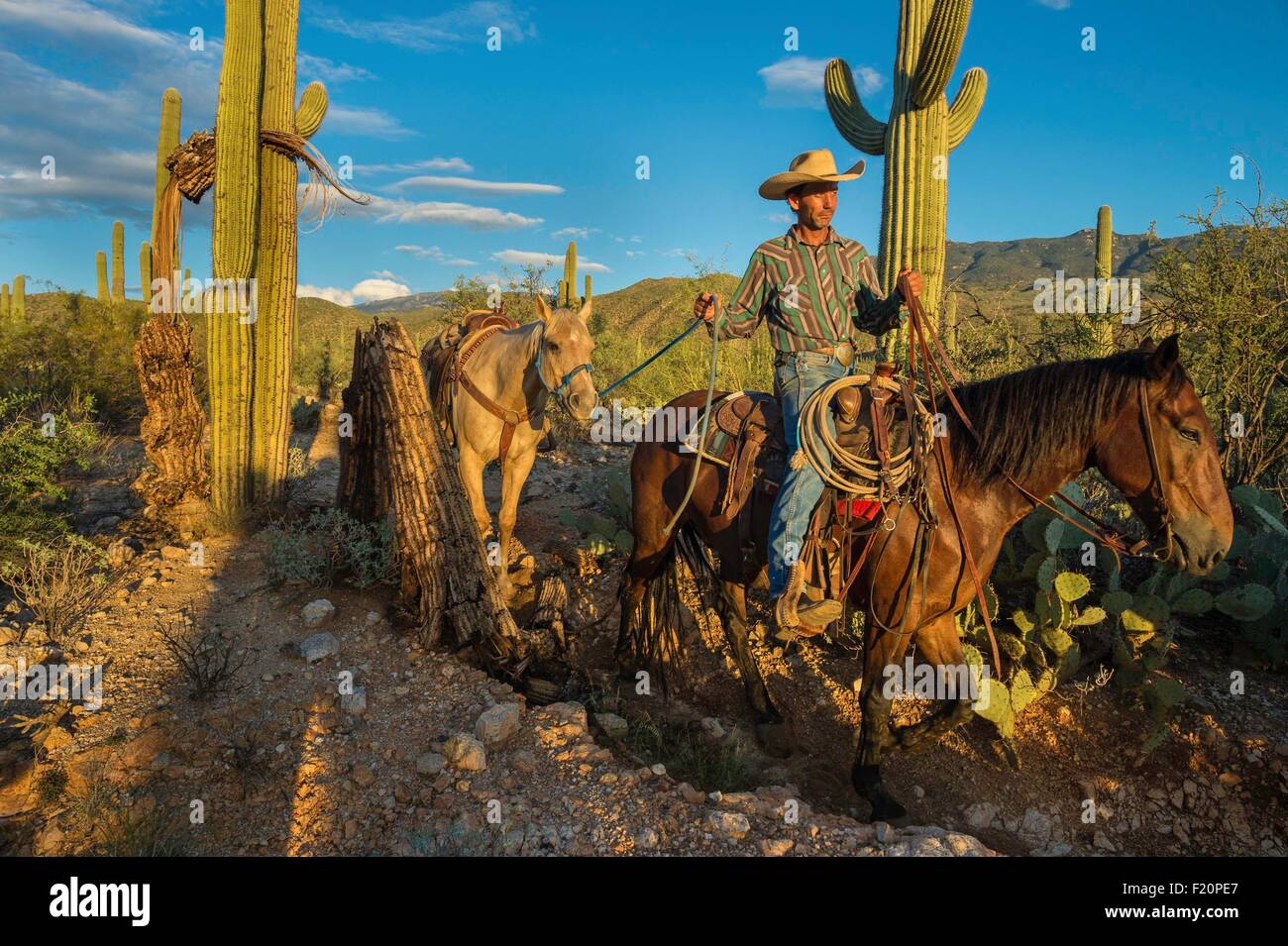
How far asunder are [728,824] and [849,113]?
8033 mm

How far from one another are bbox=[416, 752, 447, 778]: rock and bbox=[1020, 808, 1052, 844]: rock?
3161 millimetres

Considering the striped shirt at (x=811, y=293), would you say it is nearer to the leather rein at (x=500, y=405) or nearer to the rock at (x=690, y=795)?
the leather rein at (x=500, y=405)

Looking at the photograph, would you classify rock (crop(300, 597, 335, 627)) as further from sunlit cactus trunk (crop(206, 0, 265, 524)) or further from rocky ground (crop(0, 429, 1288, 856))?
sunlit cactus trunk (crop(206, 0, 265, 524))

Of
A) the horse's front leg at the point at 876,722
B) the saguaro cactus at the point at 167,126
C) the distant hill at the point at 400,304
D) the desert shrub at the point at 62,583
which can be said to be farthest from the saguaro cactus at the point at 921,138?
the distant hill at the point at 400,304

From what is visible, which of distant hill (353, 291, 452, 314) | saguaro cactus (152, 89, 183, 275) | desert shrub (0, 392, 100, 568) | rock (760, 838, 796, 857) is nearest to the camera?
rock (760, 838, 796, 857)

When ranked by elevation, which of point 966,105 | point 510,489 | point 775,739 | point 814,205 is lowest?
point 775,739

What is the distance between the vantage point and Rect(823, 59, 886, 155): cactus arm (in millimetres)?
8305

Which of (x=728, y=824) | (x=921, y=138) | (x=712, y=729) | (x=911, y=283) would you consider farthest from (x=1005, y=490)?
A: (x=921, y=138)

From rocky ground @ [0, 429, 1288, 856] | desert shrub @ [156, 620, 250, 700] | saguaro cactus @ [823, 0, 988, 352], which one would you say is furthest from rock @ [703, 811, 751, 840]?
saguaro cactus @ [823, 0, 988, 352]

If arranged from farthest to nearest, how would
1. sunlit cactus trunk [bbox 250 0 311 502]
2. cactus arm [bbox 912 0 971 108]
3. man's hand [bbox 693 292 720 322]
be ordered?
1. cactus arm [bbox 912 0 971 108]
2. sunlit cactus trunk [bbox 250 0 311 502]
3. man's hand [bbox 693 292 720 322]

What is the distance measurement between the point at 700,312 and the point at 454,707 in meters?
2.63

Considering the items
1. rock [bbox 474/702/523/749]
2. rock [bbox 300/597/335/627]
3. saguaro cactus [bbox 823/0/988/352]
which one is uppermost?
saguaro cactus [bbox 823/0/988/352]

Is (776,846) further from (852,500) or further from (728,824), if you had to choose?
(852,500)

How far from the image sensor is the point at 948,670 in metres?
3.88
